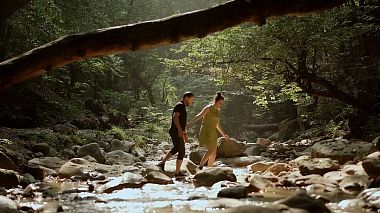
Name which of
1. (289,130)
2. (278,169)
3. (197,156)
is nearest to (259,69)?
(197,156)

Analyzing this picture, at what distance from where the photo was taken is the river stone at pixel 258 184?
636 cm

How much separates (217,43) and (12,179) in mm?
9224

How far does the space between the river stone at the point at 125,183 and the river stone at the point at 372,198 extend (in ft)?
11.6

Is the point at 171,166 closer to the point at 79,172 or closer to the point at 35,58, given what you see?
the point at 79,172

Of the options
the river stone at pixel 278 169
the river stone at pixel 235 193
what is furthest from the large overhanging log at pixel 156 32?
the river stone at pixel 278 169

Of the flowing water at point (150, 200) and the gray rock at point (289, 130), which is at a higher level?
the gray rock at point (289, 130)

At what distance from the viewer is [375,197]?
4.59m

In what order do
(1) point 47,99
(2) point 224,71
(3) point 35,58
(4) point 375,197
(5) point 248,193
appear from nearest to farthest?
(3) point 35,58, (4) point 375,197, (5) point 248,193, (2) point 224,71, (1) point 47,99

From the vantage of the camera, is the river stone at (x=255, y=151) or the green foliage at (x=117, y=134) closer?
the river stone at (x=255, y=151)

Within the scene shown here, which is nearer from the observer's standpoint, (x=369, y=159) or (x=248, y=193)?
(x=248, y=193)

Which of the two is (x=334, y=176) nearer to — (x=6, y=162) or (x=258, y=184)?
(x=258, y=184)

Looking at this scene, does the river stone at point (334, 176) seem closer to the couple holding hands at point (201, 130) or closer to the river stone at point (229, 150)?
the couple holding hands at point (201, 130)

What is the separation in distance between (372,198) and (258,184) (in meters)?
2.13

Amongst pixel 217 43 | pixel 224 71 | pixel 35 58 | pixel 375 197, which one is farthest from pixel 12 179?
pixel 224 71
